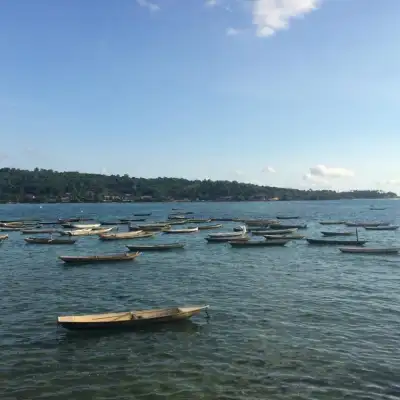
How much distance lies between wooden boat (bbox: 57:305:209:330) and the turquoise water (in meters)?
0.51

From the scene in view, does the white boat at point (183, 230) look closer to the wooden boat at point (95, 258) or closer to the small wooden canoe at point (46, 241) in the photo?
the small wooden canoe at point (46, 241)

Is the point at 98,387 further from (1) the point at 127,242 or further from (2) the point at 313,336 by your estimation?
(1) the point at 127,242

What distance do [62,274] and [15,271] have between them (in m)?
5.26

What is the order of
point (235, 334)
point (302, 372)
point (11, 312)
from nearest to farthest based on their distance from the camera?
point (302, 372) → point (235, 334) → point (11, 312)

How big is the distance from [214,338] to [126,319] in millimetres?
4656

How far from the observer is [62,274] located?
40.2m

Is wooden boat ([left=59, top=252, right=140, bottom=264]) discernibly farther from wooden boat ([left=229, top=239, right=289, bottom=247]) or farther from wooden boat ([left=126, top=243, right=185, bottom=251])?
wooden boat ([left=229, top=239, right=289, bottom=247])

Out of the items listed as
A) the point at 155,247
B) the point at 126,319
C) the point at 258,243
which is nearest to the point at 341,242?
the point at 258,243

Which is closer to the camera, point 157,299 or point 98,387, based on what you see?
point 98,387

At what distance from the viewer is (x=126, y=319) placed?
23266 mm

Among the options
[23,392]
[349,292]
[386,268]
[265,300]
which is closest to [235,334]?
[265,300]

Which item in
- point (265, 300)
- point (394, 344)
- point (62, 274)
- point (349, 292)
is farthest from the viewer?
point (62, 274)

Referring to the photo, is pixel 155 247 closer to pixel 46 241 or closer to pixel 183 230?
→ pixel 46 241

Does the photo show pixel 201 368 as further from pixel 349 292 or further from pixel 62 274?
pixel 62 274
